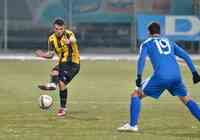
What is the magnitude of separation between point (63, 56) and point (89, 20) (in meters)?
23.1

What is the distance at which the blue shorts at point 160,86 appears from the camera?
37.2 ft

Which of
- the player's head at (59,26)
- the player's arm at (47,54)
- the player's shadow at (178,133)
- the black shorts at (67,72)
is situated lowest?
the player's shadow at (178,133)

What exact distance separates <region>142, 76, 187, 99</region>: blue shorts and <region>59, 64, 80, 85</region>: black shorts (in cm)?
283

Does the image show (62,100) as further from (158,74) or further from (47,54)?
(158,74)

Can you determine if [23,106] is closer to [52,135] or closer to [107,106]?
[107,106]

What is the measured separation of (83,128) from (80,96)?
564 centimetres

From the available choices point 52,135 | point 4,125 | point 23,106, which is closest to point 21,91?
point 23,106

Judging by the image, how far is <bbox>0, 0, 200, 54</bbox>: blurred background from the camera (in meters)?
36.7

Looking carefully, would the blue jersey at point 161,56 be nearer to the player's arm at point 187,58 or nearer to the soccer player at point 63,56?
the player's arm at point 187,58

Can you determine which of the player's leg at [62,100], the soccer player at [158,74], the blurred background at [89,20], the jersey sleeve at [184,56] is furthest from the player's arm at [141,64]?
the blurred background at [89,20]

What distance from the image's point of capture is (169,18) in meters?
36.1

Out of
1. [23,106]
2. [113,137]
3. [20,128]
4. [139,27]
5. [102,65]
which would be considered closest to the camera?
[113,137]

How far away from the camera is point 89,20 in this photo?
37125 mm

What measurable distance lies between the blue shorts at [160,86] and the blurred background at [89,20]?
82.4 ft
